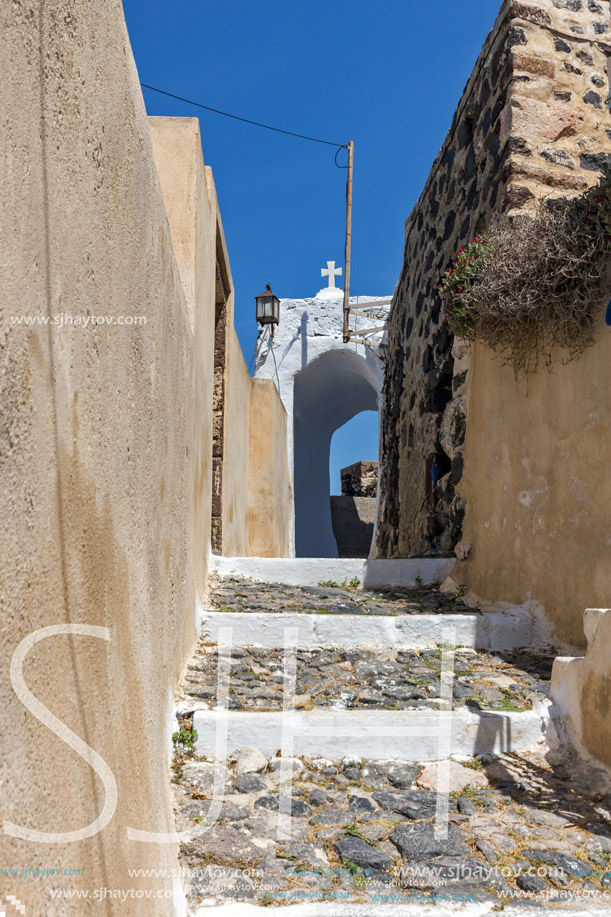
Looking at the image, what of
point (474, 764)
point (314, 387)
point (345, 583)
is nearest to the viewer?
point (474, 764)

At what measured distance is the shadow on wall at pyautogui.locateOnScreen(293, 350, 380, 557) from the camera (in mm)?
12242

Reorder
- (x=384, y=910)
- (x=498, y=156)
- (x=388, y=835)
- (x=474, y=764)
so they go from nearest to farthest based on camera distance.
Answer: (x=384, y=910) → (x=388, y=835) → (x=474, y=764) → (x=498, y=156)

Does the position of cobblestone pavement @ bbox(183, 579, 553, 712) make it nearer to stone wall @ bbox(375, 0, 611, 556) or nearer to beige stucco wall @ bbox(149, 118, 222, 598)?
beige stucco wall @ bbox(149, 118, 222, 598)

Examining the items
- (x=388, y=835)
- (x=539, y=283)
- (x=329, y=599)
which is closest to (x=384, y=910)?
(x=388, y=835)

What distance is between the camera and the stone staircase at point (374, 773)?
5.82ft

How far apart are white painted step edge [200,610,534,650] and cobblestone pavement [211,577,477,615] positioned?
0.20m

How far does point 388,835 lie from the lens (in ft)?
6.51

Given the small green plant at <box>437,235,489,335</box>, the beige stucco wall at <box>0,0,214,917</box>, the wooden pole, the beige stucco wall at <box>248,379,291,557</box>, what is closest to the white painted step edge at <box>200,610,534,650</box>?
the beige stucco wall at <box>0,0,214,917</box>

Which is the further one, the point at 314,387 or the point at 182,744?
the point at 314,387

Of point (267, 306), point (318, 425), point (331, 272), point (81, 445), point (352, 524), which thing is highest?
point (331, 272)

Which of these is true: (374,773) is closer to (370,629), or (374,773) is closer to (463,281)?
(370,629)

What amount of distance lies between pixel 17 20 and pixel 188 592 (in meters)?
2.39

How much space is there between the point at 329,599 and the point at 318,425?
32.8 ft

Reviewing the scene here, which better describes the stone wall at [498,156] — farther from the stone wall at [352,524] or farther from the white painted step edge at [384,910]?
the stone wall at [352,524]
